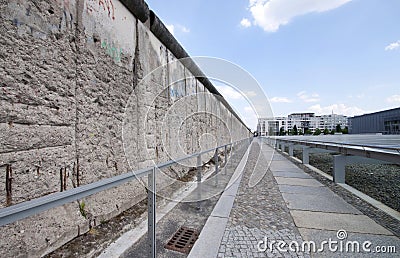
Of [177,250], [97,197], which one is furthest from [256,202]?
[97,197]

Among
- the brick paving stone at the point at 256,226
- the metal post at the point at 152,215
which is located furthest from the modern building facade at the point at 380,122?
the metal post at the point at 152,215

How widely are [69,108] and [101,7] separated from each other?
51.6 inches

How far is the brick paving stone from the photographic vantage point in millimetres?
2094

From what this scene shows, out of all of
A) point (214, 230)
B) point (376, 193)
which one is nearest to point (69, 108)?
point (214, 230)

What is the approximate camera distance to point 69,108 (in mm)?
2086

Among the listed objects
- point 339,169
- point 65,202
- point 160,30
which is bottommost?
point 339,169

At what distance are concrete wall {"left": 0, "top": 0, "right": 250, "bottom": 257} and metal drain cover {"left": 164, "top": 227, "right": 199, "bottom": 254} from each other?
0.83 meters

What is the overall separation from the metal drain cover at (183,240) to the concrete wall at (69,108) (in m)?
0.83

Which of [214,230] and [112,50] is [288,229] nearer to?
[214,230]

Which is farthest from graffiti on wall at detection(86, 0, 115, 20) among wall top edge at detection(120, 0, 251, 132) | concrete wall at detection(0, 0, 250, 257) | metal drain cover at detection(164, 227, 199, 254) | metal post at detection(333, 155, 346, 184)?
metal post at detection(333, 155, 346, 184)

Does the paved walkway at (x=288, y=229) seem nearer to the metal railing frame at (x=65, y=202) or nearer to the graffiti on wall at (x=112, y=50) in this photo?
the metal railing frame at (x=65, y=202)

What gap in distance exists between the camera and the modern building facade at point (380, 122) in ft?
81.4

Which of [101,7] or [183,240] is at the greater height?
[101,7]

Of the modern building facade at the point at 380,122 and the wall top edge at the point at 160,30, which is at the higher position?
the wall top edge at the point at 160,30
